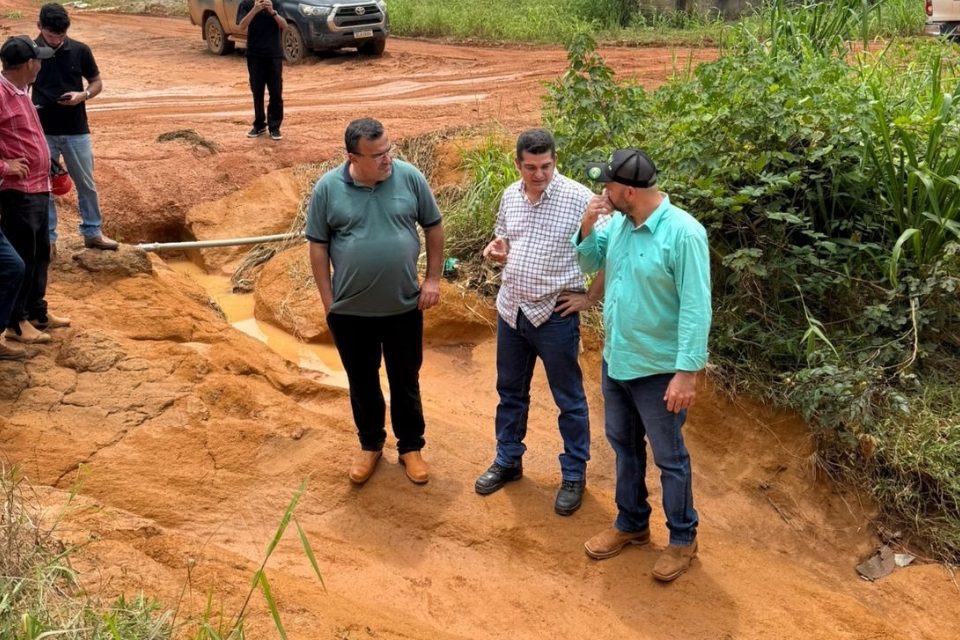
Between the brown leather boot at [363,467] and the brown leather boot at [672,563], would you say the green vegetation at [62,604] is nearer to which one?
the brown leather boot at [363,467]

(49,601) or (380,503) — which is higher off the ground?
(49,601)

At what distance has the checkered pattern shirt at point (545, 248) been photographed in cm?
450

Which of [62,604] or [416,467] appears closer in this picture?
[62,604]

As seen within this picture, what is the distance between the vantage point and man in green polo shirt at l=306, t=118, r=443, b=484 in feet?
14.8

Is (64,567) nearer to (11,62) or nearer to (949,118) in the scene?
(11,62)

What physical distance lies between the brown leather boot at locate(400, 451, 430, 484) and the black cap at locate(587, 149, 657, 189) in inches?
74.4

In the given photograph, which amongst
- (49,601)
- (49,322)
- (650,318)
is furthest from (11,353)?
(650,318)

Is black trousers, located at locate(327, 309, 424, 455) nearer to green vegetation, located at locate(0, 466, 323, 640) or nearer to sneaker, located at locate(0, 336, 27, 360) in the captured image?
green vegetation, located at locate(0, 466, 323, 640)

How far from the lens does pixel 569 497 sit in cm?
495

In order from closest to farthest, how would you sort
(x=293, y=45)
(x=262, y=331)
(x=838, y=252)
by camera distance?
(x=838, y=252), (x=262, y=331), (x=293, y=45)

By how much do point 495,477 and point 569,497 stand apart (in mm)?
398

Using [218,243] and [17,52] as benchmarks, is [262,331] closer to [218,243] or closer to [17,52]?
[218,243]

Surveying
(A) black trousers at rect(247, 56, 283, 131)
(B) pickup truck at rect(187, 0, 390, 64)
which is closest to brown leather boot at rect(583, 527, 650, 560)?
(A) black trousers at rect(247, 56, 283, 131)

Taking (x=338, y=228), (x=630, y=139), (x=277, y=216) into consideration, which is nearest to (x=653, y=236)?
(x=338, y=228)
